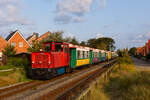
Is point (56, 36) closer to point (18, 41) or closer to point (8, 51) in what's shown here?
point (18, 41)

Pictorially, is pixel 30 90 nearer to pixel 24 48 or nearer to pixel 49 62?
pixel 49 62

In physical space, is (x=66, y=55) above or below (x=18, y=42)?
below

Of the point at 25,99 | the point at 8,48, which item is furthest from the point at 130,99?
the point at 8,48

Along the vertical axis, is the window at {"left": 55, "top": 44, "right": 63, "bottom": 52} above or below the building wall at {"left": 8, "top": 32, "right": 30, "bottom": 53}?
below

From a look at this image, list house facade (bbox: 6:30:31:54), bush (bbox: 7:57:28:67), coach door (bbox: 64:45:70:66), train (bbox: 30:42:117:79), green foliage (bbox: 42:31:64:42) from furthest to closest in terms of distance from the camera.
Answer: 1. house facade (bbox: 6:30:31:54)
2. green foliage (bbox: 42:31:64:42)
3. bush (bbox: 7:57:28:67)
4. coach door (bbox: 64:45:70:66)
5. train (bbox: 30:42:117:79)

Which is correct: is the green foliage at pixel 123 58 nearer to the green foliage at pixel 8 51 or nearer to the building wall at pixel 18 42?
the green foliage at pixel 8 51

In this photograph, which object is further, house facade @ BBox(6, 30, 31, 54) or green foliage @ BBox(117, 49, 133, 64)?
house facade @ BBox(6, 30, 31, 54)

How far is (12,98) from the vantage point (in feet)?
27.2

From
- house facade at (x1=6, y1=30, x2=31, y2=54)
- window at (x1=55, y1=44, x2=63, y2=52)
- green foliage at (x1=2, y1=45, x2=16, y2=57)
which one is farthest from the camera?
house facade at (x1=6, y1=30, x2=31, y2=54)

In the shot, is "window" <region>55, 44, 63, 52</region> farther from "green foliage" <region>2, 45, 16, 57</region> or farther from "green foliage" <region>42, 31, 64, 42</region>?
"green foliage" <region>42, 31, 64, 42</region>

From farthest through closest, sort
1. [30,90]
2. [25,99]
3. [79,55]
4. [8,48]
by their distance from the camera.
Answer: [8,48] < [79,55] < [30,90] < [25,99]

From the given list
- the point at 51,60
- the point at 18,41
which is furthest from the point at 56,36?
the point at 51,60

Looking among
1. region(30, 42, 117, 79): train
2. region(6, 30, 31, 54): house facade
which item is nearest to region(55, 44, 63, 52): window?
region(30, 42, 117, 79): train

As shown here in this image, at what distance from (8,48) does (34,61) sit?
1671cm
